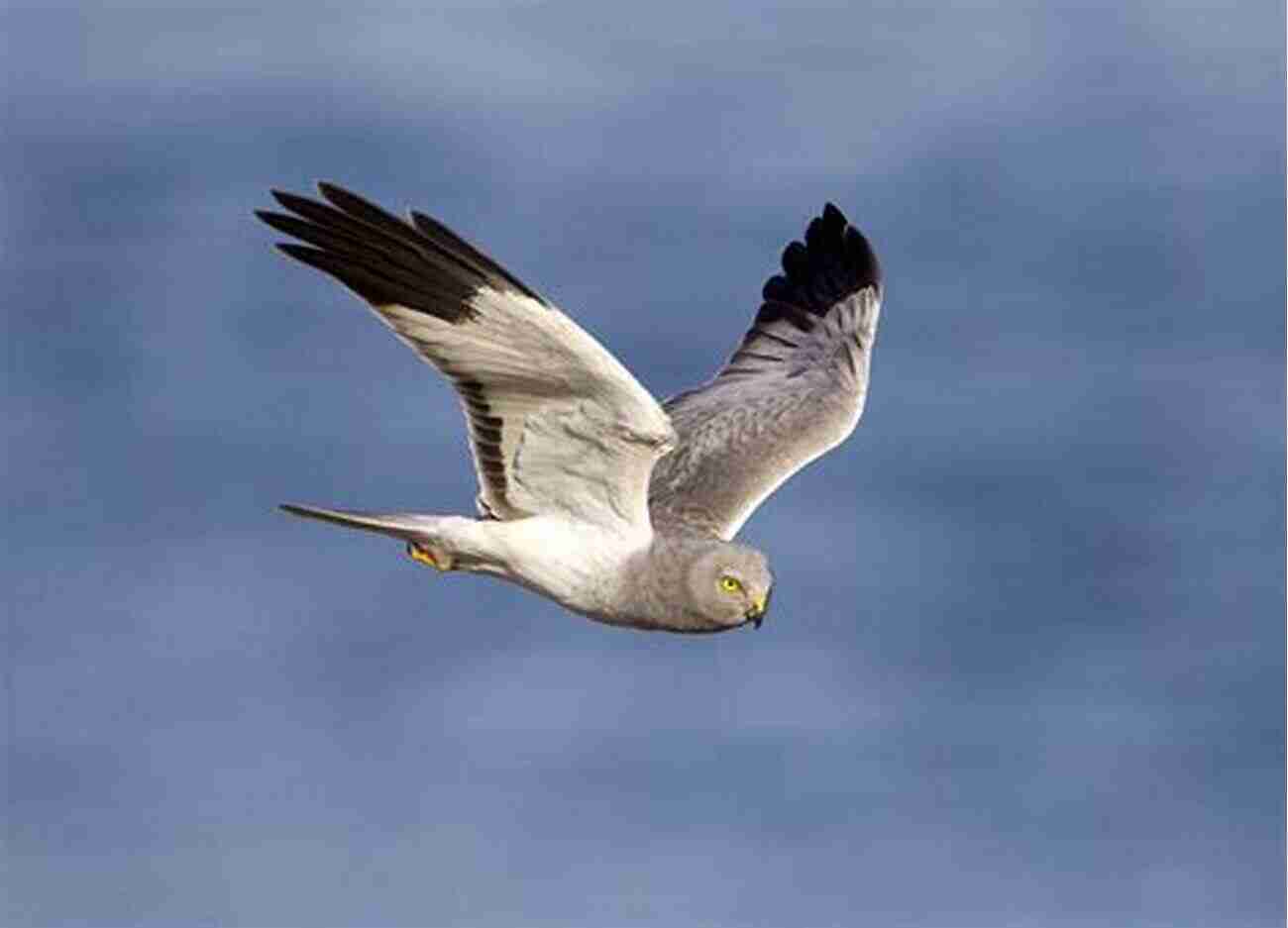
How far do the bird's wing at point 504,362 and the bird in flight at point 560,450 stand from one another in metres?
0.01

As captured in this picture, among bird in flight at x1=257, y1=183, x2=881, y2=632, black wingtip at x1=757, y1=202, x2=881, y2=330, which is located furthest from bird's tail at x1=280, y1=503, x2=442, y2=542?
black wingtip at x1=757, y1=202, x2=881, y2=330

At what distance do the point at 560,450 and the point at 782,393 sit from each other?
536 centimetres

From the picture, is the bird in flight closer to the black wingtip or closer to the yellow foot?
the yellow foot

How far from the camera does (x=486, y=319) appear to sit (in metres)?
22.9

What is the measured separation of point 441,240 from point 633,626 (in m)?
3.68

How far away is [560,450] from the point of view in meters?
24.0

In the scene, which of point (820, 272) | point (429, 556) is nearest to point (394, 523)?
point (429, 556)

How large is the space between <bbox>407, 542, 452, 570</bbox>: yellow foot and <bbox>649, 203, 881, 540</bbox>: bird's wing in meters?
1.94

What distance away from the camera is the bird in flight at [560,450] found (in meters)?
22.7

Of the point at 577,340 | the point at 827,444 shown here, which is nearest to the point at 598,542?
the point at 577,340

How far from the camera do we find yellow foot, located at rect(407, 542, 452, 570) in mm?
24469

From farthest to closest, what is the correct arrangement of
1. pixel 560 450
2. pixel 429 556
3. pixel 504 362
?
1. pixel 429 556
2. pixel 560 450
3. pixel 504 362

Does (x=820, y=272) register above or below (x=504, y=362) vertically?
above

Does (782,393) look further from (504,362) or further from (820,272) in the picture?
(504,362)
